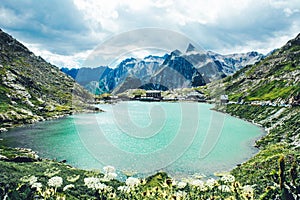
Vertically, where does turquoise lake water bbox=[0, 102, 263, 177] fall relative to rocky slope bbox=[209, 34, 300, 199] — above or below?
below

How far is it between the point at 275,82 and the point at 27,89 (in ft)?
402

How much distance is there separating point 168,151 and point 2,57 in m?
142

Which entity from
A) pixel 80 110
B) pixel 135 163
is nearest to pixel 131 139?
pixel 135 163

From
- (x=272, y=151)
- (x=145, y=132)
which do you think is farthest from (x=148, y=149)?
(x=272, y=151)

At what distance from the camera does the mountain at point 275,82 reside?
100675 mm

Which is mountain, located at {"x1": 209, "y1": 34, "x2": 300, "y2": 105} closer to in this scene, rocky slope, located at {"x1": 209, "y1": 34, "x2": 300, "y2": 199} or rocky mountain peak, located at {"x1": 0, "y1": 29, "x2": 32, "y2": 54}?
rocky slope, located at {"x1": 209, "y1": 34, "x2": 300, "y2": 199}

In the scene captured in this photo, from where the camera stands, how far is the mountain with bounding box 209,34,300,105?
101 meters

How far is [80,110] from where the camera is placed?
142 meters

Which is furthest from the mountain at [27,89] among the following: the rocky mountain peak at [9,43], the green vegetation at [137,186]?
the green vegetation at [137,186]

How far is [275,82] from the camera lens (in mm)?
128875

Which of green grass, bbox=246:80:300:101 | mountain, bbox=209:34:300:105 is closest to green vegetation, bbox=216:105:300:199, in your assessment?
mountain, bbox=209:34:300:105

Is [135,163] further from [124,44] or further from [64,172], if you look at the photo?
[124,44]

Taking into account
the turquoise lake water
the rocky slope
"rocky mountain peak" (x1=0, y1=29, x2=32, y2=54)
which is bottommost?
the turquoise lake water

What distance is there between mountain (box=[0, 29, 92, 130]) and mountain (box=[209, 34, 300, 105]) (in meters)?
88.4
